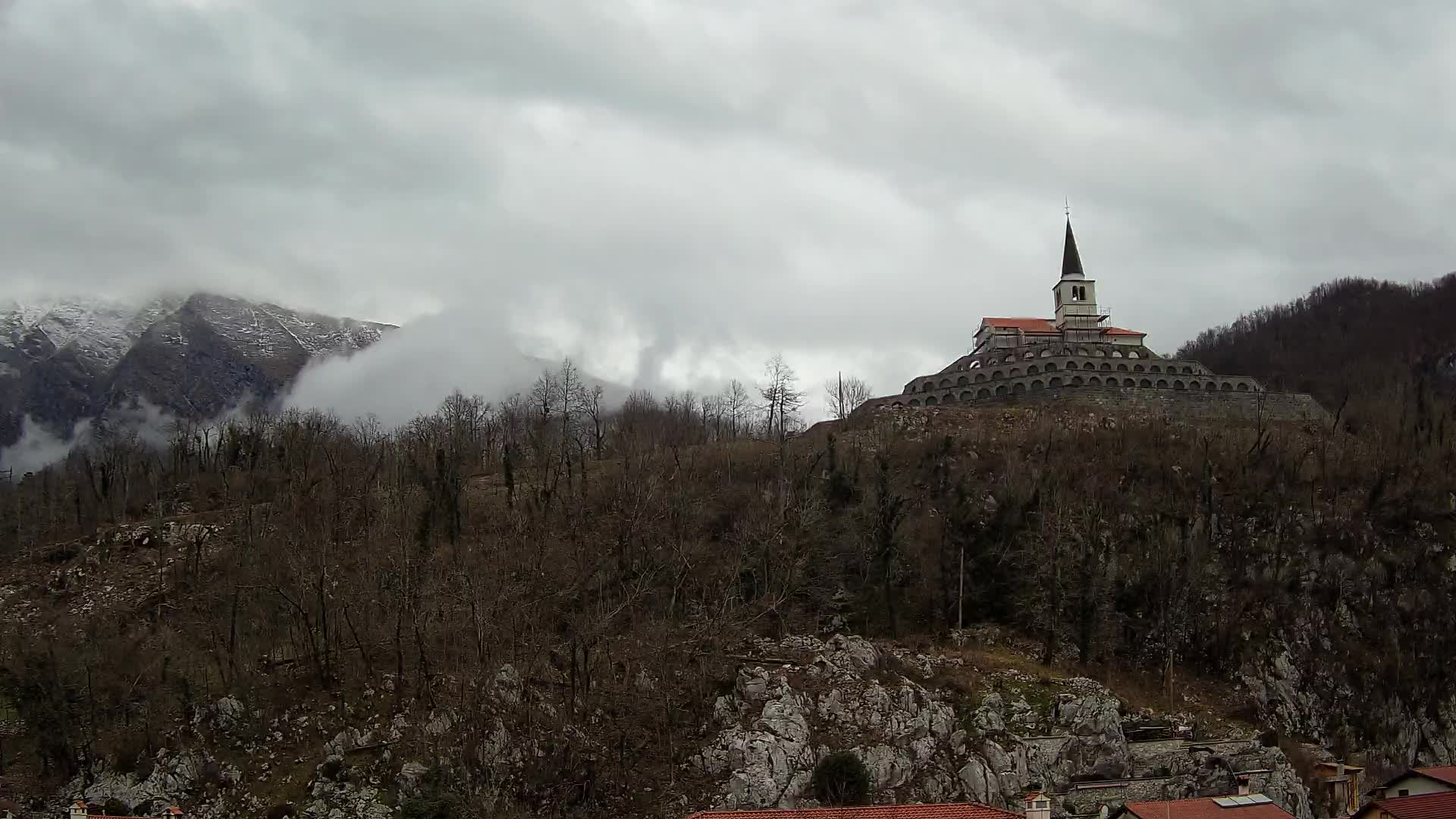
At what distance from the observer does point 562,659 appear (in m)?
45.9

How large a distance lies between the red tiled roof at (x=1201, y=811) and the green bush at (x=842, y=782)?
9401 mm

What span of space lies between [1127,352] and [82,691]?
75.1 meters

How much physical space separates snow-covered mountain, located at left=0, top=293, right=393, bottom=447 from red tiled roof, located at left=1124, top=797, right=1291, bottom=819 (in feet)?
358

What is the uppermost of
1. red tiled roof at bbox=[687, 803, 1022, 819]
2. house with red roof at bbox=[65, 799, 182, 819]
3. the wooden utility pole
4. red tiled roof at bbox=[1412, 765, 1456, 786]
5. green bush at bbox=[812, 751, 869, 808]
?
the wooden utility pole

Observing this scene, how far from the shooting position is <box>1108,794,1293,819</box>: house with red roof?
31312 millimetres

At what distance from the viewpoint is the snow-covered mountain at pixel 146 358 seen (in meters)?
119

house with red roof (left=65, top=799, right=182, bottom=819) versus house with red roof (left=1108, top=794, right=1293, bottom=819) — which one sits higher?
house with red roof (left=1108, top=794, right=1293, bottom=819)

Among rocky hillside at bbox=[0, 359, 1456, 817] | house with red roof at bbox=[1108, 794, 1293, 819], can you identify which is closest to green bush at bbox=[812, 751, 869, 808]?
rocky hillside at bbox=[0, 359, 1456, 817]

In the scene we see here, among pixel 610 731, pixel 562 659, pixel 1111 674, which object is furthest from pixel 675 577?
pixel 1111 674

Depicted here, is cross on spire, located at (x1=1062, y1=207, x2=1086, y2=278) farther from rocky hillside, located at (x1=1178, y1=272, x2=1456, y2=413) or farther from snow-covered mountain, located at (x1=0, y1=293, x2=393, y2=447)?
snow-covered mountain, located at (x1=0, y1=293, x2=393, y2=447)

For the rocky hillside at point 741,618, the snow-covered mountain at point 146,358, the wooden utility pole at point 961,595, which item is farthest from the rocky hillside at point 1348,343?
A: the snow-covered mountain at point 146,358

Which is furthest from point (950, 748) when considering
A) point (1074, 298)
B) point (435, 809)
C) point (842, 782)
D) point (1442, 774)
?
point (1074, 298)

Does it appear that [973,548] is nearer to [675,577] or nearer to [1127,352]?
[675,577]

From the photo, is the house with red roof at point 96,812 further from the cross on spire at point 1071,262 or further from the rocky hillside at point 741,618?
the cross on spire at point 1071,262
